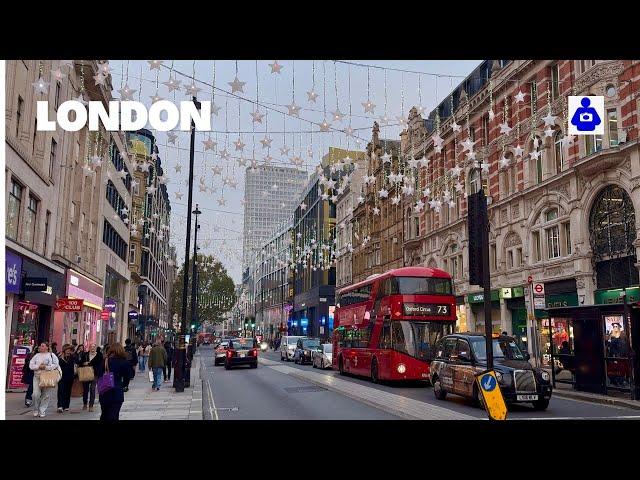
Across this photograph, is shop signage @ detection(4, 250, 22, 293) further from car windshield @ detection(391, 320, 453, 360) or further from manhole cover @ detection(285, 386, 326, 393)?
car windshield @ detection(391, 320, 453, 360)

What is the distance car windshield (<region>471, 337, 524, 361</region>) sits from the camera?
1535 centimetres

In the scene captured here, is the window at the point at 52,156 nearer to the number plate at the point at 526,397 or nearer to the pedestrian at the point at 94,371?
the pedestrian at the point at 94,371

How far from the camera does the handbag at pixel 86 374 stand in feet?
47.4

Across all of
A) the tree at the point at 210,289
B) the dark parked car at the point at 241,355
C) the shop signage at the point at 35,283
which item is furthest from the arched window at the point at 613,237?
the tree at the point at 210,289

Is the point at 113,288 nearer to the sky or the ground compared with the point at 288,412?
nearer to the sky

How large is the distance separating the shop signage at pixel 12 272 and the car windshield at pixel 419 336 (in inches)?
520

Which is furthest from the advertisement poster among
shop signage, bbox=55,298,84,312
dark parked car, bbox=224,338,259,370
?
dark parked car, bbox=224,338,259,370

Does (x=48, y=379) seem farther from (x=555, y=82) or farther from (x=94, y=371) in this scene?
(x=555, y=82)

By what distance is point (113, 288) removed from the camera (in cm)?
4519

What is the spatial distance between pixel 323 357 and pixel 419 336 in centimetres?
1319

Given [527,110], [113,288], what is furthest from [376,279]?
[113,288]

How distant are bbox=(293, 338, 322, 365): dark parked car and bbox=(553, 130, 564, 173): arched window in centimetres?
1786
